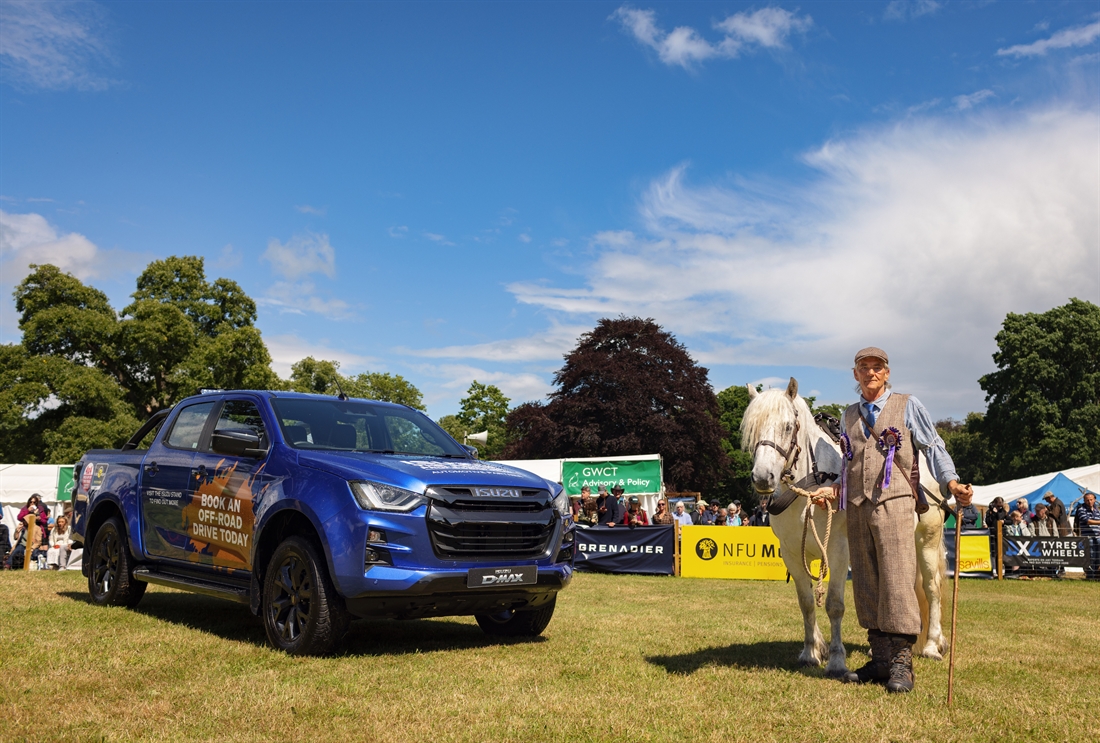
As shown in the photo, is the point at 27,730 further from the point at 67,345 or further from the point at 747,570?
the point at 67,345

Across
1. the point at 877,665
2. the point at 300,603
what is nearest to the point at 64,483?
the point at 300,603

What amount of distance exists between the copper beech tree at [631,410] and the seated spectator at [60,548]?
3007 cm

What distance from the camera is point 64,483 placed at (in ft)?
83.4

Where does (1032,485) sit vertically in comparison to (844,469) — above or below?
above

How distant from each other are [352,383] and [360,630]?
7273cm

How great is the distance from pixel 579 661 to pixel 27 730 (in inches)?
144

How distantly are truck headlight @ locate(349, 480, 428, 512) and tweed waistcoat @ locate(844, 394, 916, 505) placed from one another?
3071 mm

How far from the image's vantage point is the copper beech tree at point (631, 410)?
47.8m

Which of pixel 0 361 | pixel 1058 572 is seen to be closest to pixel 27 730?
pixel 1058 572

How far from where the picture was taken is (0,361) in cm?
4044

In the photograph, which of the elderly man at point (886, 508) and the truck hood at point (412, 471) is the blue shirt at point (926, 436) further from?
the truck hood at point (412, 471)

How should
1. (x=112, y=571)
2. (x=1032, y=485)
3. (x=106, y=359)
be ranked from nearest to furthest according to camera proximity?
(x=112, y=571) < (x=1032, y=485) < (x=106, y=359)

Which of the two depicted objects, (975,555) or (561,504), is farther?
(975,555)

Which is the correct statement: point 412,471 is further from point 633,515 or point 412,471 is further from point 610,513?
point 633,515
